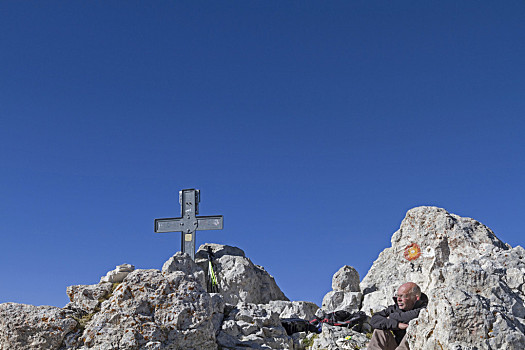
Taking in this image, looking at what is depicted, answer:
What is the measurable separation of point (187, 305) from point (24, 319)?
3.12m

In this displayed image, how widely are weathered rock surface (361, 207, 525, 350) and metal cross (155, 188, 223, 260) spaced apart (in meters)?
6.44

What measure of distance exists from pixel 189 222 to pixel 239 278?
3.58 metres

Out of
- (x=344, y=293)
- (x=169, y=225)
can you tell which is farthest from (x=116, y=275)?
(x=169, y=225)

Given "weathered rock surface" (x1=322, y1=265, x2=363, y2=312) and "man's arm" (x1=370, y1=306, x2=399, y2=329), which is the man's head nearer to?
"man's arm" (x1=370, y1=306, x2=399, y2=329)

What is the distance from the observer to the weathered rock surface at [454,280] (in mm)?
7188

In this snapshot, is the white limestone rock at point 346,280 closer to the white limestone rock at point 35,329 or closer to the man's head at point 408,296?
the man's head at point 408,296

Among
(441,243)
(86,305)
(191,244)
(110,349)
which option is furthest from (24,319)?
(441,243)

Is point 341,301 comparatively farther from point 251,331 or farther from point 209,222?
point 209,222

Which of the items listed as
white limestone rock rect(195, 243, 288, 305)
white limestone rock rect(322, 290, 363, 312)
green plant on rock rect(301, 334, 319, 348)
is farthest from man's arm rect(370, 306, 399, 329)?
white limestone rock rect(195, 243, 288, 305)

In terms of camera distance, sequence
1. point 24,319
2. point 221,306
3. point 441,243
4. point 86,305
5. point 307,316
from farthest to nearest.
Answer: point 441,243
point 307,316
point 221,306
point 86,305
point 24,319

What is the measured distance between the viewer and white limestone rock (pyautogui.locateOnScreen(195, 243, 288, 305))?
1906 cm

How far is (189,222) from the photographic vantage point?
21.4 m

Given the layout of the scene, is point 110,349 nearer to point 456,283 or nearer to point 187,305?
point 187,305

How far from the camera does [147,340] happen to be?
9.51 metres
